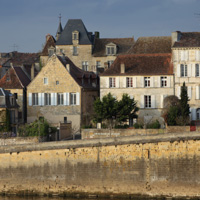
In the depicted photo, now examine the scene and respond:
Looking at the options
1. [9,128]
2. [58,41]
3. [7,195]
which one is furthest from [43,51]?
[7,195]

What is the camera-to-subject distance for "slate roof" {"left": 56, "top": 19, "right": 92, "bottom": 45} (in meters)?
69.2

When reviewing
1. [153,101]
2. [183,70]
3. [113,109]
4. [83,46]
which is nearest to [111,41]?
[83,46]

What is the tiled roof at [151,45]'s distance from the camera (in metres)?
60.7

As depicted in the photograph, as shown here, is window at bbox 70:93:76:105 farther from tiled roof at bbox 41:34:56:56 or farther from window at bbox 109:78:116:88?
tiled roof at bbox 41:34:56:56

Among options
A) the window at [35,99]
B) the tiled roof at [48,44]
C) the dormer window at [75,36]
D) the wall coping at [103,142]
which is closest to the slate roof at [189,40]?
the window at [35,99]

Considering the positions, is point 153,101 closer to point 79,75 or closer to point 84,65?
point 79,75

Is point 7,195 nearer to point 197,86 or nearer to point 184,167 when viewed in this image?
point 184,167

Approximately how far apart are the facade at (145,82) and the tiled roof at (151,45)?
567cm

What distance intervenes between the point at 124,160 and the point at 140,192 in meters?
2.22

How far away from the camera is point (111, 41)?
69688 millimetres

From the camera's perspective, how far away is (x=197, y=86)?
172 ft

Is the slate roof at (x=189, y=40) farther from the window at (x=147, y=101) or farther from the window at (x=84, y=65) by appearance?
the window at (x=84, y=65)

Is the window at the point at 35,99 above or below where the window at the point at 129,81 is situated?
below

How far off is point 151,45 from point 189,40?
8.67 metres
